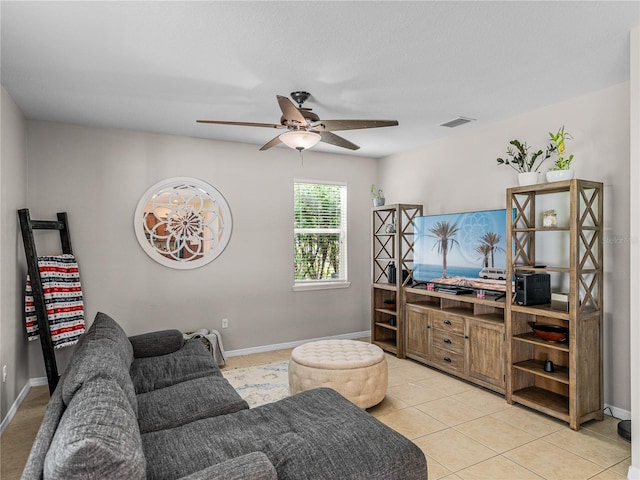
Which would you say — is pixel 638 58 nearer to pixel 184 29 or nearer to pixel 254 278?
pixel 184 29

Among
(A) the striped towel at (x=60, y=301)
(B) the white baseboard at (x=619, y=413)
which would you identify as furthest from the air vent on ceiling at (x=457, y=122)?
(A) the striped towel at (x=60, y=301)

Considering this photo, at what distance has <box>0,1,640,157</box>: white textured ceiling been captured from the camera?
6.84ft

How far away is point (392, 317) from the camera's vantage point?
507 cm

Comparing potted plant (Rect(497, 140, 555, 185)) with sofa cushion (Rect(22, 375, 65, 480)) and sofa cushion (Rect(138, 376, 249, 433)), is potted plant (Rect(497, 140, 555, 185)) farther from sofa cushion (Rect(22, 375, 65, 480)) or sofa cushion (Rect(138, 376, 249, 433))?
sofa cushion (Rect(22, 375, 65, 480))

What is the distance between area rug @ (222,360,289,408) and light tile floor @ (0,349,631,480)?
0.94 metres

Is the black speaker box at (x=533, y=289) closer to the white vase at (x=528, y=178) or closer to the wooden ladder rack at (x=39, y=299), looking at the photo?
the white vase at (x=528, y=178)

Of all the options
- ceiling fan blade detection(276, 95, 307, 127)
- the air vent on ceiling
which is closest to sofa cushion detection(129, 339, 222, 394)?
ceiling fan blade detection(276, 95, 307, 127)

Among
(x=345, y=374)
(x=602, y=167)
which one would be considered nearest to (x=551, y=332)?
(x=602, y=167)

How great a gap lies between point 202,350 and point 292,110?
7.15 ft

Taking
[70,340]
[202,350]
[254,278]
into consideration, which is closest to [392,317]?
[254,278]

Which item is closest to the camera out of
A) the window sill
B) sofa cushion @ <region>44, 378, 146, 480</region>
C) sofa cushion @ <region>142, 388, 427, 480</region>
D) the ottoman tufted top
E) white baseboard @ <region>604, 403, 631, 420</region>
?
sofa cushion @ <region>44, 378, 146, 480</region>

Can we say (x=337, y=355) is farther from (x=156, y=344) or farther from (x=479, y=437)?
(x=156, y=344)

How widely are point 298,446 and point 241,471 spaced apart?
0.45 metres

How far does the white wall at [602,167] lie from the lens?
9.91 feet
